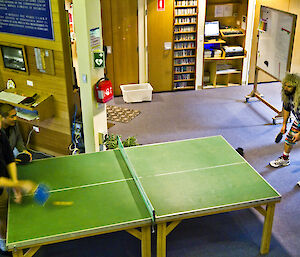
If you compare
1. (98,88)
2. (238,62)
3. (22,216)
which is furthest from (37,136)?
(238,62)

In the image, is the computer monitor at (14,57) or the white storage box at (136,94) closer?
the computer monitor at (14,57)

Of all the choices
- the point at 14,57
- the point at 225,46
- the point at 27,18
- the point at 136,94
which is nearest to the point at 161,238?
the point at 27,18

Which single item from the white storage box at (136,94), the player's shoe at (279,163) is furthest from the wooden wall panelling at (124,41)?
the player's shoe at (279,163)

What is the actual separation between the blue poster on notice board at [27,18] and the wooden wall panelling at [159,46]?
3.28 m

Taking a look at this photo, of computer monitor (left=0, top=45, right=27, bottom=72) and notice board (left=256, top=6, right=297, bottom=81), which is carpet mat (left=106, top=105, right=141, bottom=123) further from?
notice board (left=256, top=6, right=297, bottom=81)

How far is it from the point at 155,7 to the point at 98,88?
3.45 meters

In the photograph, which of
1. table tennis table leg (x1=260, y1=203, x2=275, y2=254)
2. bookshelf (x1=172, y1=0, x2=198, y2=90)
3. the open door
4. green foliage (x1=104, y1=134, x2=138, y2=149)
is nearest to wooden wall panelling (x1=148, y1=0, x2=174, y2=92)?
bookshelf (x1=172, y1=0, x2=198, y2=90)

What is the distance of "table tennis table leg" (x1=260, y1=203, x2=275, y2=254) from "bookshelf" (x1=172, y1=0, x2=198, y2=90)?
519 cm

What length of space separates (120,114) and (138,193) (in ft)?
12.6

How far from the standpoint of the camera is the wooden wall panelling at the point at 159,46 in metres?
8.23

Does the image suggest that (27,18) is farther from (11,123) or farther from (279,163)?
(279,163)

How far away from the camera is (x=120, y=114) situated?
25.7 ft

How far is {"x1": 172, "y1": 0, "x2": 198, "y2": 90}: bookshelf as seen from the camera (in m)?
8.34

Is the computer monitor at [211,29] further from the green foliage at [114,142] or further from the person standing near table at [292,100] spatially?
the green foliage at [114,142]
